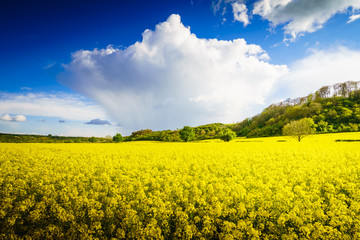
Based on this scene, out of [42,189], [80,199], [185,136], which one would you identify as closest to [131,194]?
[80,199]

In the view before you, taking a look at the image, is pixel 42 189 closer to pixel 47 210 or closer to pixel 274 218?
pixel 47 210

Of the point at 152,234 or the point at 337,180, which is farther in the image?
the point at 337,180

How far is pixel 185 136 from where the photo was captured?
6356cm

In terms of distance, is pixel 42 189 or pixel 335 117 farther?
pixel 335 117

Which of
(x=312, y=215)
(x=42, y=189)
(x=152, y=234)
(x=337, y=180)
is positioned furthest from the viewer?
(x=337, y=180)

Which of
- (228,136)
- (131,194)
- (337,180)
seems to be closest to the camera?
(131,194)

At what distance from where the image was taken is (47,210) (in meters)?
5.94

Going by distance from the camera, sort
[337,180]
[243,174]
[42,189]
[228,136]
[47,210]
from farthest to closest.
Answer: [228,136], [243,174], [337,180], [42,189], [47,210]

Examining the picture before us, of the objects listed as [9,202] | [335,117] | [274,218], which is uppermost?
[335,117]

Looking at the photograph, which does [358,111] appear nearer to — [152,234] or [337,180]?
[337,180]

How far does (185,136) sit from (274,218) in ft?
191

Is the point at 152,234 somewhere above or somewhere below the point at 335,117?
below

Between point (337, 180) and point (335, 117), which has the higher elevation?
point (335, 117)

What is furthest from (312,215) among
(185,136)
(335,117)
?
(335,117)
